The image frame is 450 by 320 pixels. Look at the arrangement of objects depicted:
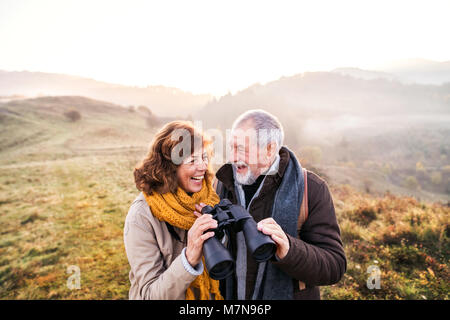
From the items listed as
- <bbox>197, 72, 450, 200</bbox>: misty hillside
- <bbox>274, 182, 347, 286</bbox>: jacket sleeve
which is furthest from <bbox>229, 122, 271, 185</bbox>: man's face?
<bbox>197, 72, 450, 200</bbox>: misty hillside

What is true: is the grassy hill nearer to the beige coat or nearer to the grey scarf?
the grey scarf

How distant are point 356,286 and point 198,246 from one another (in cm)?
457

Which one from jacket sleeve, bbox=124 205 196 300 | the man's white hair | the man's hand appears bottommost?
jacket sleeve, bbox=124 205 196 300

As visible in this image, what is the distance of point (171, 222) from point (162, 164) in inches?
24.5

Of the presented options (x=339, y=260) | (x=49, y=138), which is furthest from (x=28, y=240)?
(x=49, y=138)

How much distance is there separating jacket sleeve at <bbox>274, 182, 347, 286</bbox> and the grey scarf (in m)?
0.16

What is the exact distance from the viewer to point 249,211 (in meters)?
2.23

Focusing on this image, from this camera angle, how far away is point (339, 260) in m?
1.97

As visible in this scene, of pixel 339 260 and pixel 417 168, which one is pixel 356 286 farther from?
pixel 417 168

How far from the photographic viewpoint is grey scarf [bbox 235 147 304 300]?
205 centimetres

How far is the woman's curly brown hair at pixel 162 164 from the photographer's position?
7.16 feet

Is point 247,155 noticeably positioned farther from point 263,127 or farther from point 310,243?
point 310,243

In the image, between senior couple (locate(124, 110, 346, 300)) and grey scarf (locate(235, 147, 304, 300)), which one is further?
grey scarf (locate(235, 147, 304, 300))
